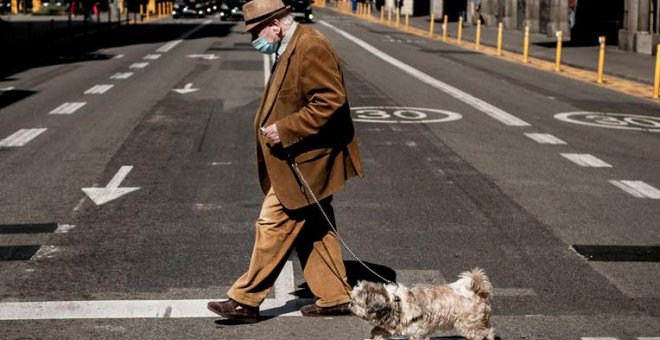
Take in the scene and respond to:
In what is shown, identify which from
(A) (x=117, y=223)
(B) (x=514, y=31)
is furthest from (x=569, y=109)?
(B) (x=514, y=31)

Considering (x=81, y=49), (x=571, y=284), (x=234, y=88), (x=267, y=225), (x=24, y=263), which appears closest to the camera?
(x=267, y=225)

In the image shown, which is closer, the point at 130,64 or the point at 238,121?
the point at 238,121

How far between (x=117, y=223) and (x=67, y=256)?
4.30ft

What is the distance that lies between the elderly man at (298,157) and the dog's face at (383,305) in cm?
99

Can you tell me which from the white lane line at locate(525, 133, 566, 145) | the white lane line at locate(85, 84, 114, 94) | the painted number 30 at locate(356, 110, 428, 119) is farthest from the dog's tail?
the white lane line at locate(85, 84, 114, 94)

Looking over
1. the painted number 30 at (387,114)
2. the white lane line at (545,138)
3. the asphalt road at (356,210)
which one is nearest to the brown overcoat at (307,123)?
the asphalt road at (356,210)

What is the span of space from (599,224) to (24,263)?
4883 mm

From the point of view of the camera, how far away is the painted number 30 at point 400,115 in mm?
17984

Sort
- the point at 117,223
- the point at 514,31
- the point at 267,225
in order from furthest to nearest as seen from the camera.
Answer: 1. the point at 514,31
2. the point at 117,223
3. the point at 267,225

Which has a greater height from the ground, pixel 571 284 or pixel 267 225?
pixel 267 225

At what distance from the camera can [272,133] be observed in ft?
20.8

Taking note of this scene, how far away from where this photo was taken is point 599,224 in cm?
994

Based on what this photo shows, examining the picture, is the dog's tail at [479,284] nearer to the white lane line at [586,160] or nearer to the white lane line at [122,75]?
the white lane line at [586,160]

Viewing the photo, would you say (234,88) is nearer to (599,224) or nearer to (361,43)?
(599,224)
